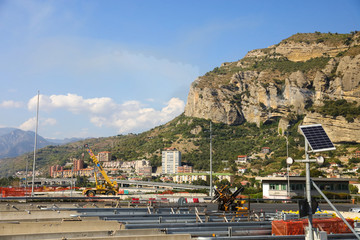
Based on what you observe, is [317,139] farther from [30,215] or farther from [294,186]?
[294,186]

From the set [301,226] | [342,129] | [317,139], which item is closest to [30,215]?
[301,226]

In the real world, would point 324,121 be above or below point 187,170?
above

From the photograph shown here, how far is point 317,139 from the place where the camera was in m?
11.6

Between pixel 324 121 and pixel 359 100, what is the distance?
92.4ft

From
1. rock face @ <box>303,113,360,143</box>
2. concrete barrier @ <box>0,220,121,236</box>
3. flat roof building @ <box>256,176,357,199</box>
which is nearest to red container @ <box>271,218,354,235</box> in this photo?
concrete barrier @ <box>0,220,121,236</box>

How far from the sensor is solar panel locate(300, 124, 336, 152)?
37.1 ft

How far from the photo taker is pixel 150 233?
565 inches

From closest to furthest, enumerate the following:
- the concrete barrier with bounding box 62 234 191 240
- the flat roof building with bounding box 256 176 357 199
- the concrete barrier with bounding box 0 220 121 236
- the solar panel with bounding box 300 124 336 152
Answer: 1. the solar panel with bounding box 300 124 336 152
2. the concrete barrier with bounding box 62 234 191 240
3. the concrete barrier with bounding box 0 220 121 236
4. the flat roof building with bounding box 256 176 357 199

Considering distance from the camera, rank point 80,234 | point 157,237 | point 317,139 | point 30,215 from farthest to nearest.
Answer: point 30,215
point 80,234
point 157,237
point 317,139

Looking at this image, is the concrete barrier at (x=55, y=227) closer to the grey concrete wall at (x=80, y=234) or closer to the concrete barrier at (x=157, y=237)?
the grey concrete wall at (x=80, y=234)

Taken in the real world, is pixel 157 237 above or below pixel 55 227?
above

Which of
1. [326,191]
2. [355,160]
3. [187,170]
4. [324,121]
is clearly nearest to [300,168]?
[355,160]

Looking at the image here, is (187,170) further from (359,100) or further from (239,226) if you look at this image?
(239,226)

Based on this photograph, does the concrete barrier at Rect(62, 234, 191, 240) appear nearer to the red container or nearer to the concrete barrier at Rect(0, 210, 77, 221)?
the red container
